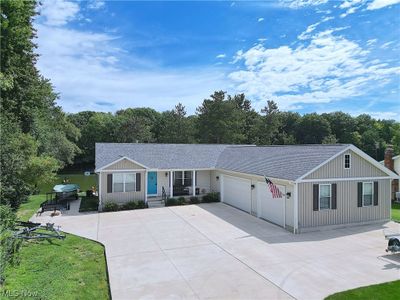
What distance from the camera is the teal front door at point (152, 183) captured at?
73.7 ft

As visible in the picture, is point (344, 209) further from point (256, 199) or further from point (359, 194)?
point (256, 199)

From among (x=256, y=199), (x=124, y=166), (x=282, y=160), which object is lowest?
(x=256, y=199)

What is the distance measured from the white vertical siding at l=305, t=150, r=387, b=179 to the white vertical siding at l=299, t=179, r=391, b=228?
15.2 inches

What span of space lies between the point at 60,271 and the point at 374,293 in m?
9.03

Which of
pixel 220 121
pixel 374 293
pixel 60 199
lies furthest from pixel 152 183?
pixel 220 121

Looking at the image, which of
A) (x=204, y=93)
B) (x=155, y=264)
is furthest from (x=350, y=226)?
(x=204, y=93)

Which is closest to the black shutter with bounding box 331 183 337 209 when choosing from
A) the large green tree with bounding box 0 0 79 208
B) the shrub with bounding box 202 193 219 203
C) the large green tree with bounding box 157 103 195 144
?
the shrub with bounding box 202 193 219 203

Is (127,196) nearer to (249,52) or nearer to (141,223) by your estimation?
(141,223)

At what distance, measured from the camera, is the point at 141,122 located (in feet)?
194

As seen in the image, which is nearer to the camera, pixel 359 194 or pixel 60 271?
pixel 60 271

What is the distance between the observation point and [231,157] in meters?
22.9

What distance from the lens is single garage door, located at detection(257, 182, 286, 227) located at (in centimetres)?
1513

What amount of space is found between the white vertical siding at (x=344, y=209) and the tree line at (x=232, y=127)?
1415 inches

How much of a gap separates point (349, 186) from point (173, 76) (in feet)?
53.4
